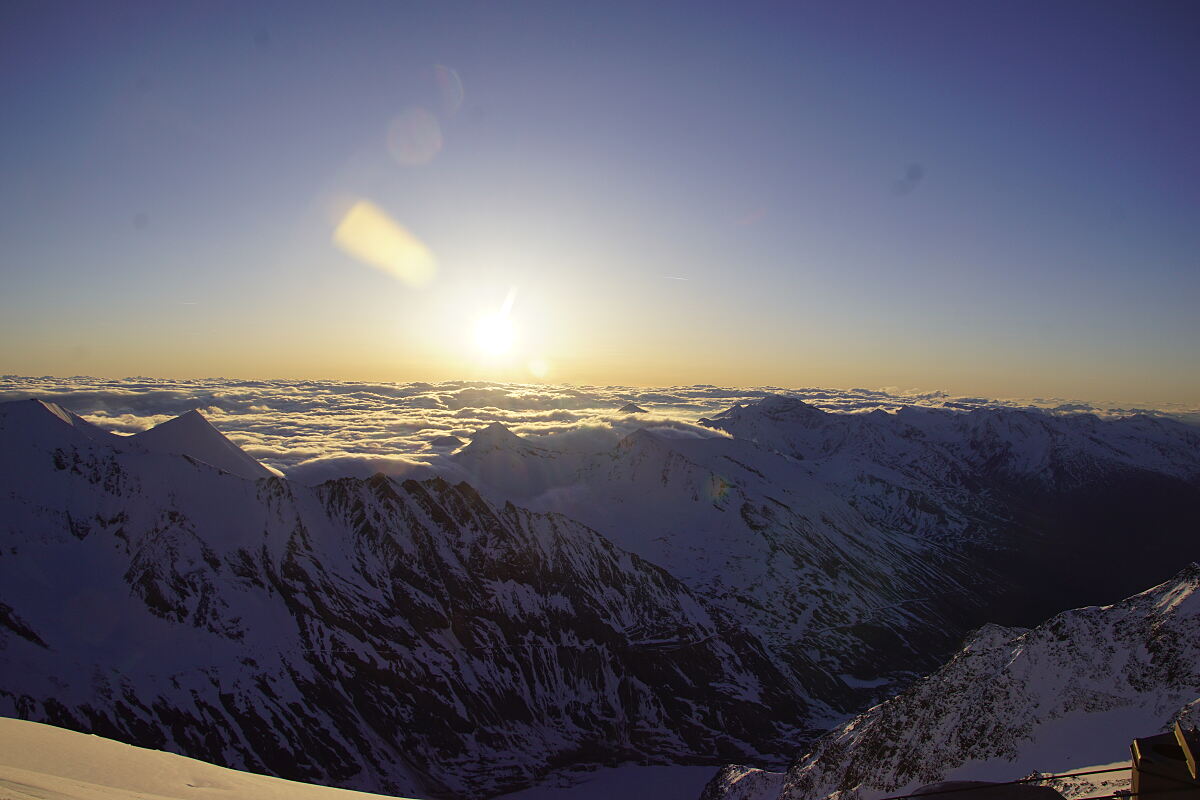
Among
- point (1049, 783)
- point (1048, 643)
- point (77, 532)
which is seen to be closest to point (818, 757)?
point (1048, 643)

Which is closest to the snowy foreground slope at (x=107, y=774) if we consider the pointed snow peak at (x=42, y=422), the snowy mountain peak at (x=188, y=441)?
the pointed snow peak at (x=42, y=422)

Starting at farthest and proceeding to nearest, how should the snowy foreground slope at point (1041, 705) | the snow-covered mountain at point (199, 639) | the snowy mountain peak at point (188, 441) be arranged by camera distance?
the snowy mountain peak at point (188, 441)
the snow-covered mountain at point (199, 639)
the snowy foreground slope at point (1041, 705)

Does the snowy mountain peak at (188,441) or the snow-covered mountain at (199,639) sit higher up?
the snowy mountain peak at (188,441)

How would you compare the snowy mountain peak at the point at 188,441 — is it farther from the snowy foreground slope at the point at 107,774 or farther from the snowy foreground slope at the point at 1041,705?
the snowy foreground slope at the point at 1041,705

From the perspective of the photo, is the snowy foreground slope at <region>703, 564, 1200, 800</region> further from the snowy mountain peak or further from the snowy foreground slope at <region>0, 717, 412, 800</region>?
the snowy mountain peak

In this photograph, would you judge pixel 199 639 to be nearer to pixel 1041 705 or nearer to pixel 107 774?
pixel 107 774

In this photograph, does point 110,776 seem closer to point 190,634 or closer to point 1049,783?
point 1049,783

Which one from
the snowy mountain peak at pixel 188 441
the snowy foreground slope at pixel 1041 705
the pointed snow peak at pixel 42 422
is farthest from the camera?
the snowy mountain peak at pixel 188 441

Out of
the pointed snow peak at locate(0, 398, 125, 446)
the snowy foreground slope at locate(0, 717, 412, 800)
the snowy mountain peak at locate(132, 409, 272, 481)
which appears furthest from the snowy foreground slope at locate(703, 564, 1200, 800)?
the snowy mountain peak at locate(132, 409, 272, 481)
